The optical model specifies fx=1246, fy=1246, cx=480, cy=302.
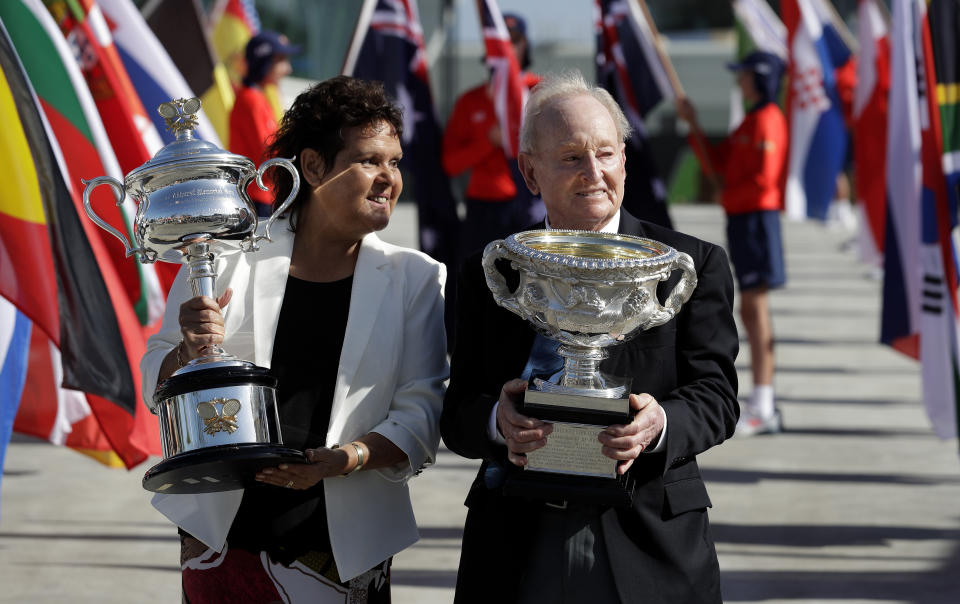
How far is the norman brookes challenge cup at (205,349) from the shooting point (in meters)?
2.53

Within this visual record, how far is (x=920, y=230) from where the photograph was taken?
5742 millimetres

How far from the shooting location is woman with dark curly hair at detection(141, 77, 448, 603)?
2.80m

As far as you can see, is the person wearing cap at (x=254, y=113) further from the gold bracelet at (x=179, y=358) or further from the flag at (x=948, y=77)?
the gold bracelet at (x=179, y=358)

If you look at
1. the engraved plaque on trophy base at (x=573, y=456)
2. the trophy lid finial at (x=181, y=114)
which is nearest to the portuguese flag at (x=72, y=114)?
the trophy lid finial at (x=181, y=114)

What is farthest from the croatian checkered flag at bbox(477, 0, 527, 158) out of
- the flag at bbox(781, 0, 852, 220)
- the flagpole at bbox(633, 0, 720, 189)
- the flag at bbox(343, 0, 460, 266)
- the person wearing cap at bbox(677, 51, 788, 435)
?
the flag at bbox(781, 0, 852, 220)

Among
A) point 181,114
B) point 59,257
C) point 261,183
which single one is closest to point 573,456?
point 261,183

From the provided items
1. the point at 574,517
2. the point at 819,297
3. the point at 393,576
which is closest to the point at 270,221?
the point at 574,517

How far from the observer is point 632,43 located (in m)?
8.27

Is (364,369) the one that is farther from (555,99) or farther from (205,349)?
(555,99)

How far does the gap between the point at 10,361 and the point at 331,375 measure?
150 centimetres

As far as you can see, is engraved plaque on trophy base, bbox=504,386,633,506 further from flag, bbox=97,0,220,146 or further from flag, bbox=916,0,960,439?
flag, bbox=916,0,960,439

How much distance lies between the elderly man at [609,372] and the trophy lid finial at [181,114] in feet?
2.30

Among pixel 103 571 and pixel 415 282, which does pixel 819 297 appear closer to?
pixel 103 571

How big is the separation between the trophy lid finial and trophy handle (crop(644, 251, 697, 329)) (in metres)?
1.12
